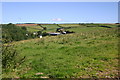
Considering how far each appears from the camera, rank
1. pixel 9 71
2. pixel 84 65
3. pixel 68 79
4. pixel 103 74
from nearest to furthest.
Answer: pixel 68 79
pixel 103 74
pixel 9 71
pixel 84 65

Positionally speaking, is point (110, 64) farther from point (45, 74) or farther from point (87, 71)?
point (45, 74)

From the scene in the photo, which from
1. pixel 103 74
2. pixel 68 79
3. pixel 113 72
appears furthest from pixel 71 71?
pixel 113 72

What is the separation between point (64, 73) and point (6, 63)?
10.2 ft

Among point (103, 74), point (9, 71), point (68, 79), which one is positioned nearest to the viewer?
point (68, 79)

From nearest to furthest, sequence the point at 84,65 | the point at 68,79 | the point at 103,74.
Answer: the point at 68,79
the point at 103,74
the point at 84,65

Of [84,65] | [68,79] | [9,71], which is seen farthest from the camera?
[84,65]

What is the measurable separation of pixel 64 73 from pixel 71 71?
16.9 inches

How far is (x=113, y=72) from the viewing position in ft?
23.3

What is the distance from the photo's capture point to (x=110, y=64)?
27.5ft

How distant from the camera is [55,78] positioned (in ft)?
21.5

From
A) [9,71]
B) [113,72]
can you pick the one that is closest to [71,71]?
[113,72]

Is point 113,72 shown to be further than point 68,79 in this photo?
Yes

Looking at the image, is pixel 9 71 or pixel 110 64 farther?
pixel 110 64

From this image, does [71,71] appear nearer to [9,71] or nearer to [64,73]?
[64,73]
